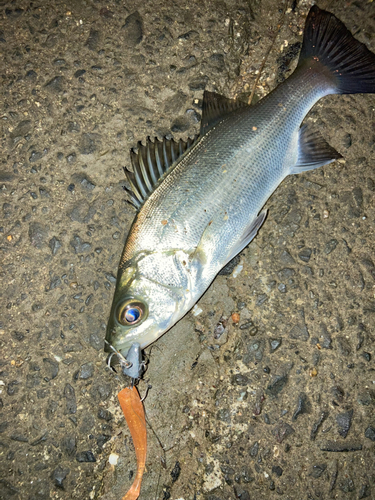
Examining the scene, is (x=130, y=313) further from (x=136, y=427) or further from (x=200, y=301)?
(x=136, y=427)

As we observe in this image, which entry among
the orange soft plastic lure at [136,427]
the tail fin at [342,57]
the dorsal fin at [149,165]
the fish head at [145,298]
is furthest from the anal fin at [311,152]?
the orange soft plastic lure at [136,427]

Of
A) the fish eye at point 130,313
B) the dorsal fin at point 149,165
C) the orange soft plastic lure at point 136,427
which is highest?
the dorsal fin at point 149,165

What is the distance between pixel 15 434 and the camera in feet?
8.75

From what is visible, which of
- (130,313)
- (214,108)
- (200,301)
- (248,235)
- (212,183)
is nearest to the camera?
(130,313)

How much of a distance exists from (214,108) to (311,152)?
0.84 m

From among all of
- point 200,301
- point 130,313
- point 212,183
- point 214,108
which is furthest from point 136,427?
point 214,108

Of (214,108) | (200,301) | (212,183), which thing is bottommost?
(200,301)

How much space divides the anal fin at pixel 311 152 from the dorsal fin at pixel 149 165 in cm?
85

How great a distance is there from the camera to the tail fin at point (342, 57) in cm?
281

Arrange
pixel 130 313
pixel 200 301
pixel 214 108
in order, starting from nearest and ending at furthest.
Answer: pixel 130 313
pixel 214 108
pixel 200 301

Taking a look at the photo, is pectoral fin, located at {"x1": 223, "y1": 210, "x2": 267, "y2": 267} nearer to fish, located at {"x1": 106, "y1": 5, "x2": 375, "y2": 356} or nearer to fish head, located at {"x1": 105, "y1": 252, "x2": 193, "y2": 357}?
fish, located at {"x1": 106, "y1": 5, "x2": 375, "y2": 356}

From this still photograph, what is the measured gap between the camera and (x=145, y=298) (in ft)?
7.85

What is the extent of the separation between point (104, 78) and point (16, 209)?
138 centimetres

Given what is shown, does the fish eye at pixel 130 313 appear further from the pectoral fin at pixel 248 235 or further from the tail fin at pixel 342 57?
the tail fin at pixel 342 57
